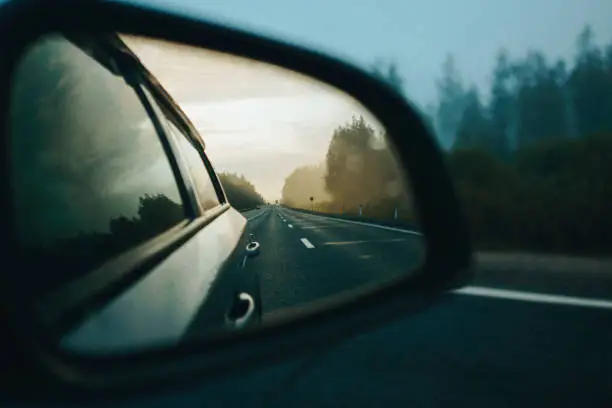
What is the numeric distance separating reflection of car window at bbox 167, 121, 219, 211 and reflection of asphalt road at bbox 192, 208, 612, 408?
0.66 ft

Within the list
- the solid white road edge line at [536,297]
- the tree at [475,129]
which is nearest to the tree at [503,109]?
the tree at [475,129]

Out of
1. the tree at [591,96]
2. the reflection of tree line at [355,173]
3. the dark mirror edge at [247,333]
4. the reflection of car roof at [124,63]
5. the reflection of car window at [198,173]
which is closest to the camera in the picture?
the dark mirror edge at [247,333]

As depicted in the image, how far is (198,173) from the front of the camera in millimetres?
2441

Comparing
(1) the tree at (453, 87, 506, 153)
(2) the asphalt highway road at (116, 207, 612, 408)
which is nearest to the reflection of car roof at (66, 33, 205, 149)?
(2) the asphalt highway road at (116, 207, 612, 408)

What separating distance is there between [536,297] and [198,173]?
20.7ft

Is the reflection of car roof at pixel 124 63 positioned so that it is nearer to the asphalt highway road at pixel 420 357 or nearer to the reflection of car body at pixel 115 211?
the reflection of car body at pixel 115 211

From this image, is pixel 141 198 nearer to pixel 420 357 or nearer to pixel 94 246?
pixel 94 246

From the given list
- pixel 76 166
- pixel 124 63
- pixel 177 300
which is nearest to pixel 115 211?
pixel 76 166

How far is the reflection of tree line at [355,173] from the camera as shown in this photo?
6.64 ft

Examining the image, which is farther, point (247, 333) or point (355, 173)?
point (355, 173)

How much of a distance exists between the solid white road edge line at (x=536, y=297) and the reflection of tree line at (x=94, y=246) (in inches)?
207

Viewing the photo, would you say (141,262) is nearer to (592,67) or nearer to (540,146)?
(540,146)

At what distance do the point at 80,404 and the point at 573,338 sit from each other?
5.14 meters

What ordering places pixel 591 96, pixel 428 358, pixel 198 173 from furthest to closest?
pixel 591 96 → pixel 428 358 → pixel 198 173
